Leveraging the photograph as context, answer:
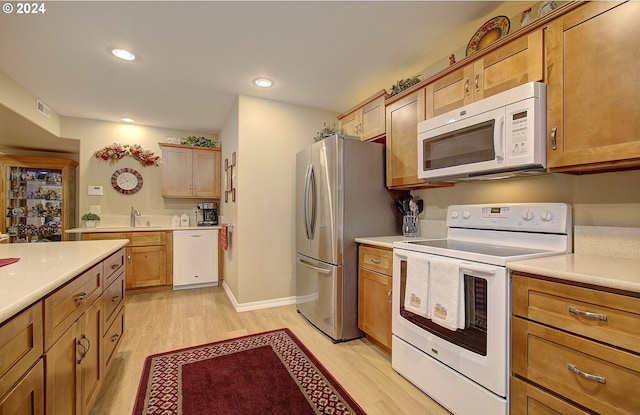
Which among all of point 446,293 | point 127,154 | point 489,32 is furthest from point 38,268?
point 127,154

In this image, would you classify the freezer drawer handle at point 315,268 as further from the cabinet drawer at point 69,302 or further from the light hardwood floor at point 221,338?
the cabinet drawer at point 69,302

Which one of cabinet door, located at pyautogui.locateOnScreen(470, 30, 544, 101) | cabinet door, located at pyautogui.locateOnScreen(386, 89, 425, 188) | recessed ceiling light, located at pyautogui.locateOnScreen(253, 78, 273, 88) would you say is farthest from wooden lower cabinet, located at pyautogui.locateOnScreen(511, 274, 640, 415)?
recessed ceiling light, located at pyautogui.locateOnScreen(253, 78, 273, 88)

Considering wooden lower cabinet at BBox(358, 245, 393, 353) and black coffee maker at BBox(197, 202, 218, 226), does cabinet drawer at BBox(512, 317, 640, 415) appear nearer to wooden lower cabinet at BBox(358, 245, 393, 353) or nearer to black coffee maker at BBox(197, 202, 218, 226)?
wooden lower cabinet at BBox(358, 245, 393, 353)

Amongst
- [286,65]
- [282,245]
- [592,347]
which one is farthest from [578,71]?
[282,245]

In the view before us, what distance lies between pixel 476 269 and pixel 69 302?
1850mm

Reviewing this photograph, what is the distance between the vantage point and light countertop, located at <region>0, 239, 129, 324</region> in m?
0.86

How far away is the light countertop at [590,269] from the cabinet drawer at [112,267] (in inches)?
86.1

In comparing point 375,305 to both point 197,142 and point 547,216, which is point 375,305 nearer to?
point 547,216

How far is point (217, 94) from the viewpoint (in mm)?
3195

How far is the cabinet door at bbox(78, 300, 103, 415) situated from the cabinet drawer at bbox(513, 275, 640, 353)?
2.02 m

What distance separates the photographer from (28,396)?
86 cm

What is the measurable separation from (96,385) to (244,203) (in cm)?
196

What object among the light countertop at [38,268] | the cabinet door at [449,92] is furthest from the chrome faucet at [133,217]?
the cabinet door at [449,92]

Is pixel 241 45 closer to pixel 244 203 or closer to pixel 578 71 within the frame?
pixel 244 203
